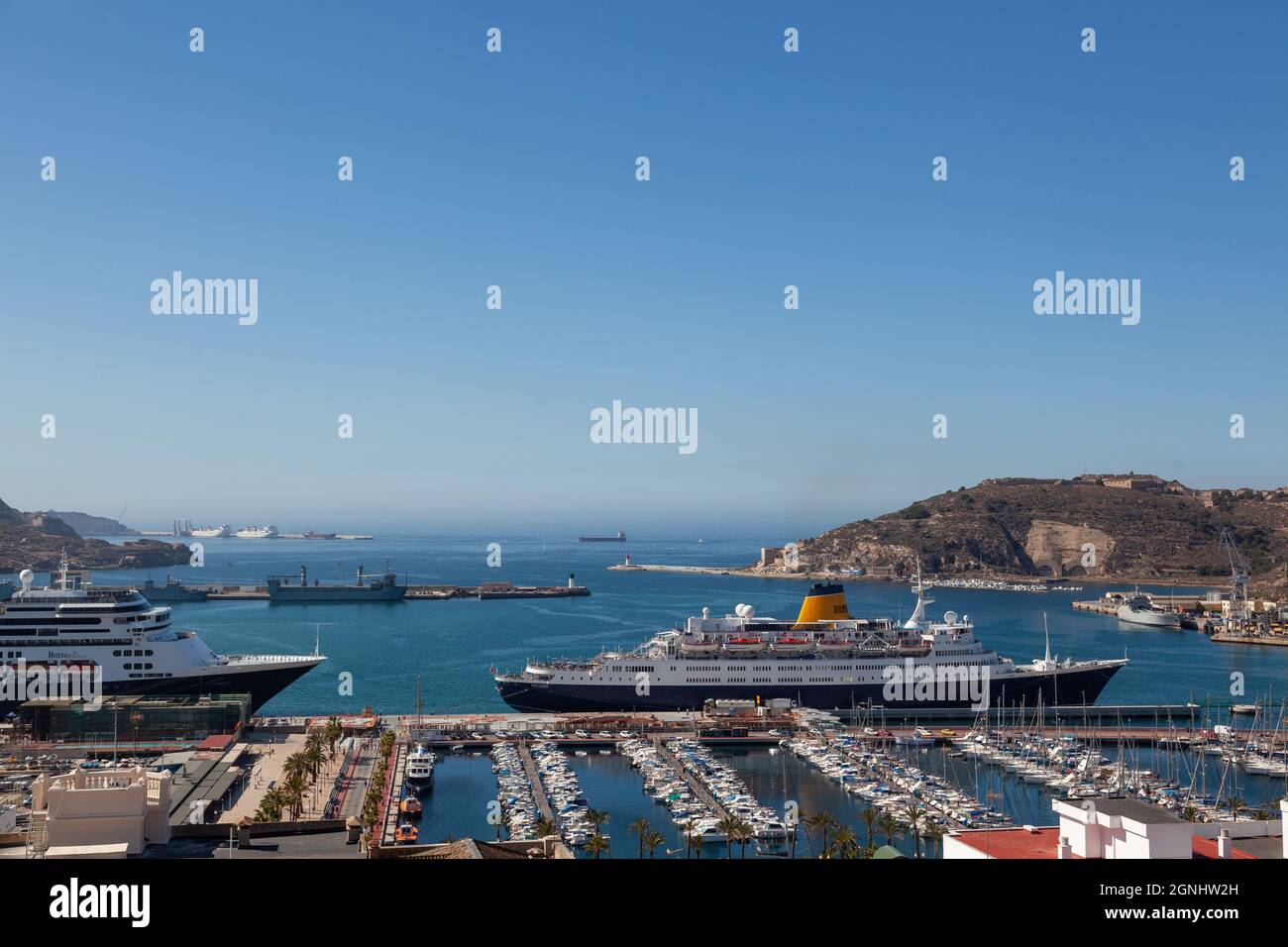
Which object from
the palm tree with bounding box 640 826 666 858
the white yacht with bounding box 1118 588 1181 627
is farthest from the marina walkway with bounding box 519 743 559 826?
the white yacht with bounding box 1118 588 1181 627

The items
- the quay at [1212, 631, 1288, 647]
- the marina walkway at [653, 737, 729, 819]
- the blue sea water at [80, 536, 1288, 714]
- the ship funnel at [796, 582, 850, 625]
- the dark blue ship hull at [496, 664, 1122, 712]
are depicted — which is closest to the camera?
the marina walkway at [653, 737, 729, 819]

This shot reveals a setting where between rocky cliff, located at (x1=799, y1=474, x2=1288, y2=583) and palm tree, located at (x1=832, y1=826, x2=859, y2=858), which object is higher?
rocky cliff, located at (x1=799, y1=474, x2=1288, y2=583)

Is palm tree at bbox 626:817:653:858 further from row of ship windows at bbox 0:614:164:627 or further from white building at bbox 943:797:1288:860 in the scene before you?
row of ship windows at bbox 0:614:164:627

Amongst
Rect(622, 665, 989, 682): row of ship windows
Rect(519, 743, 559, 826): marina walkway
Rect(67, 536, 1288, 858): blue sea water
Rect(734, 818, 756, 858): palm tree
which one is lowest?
Rect(67, 536, 1288, 858): blue sea water

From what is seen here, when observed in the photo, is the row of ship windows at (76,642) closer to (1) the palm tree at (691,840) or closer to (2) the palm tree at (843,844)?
(1) the palm tree at (691,840)

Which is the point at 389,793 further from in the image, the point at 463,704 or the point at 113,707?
the point at 463,704

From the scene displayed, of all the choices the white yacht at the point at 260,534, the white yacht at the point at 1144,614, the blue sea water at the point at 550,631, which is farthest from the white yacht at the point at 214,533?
the white yacht at the point at 1144,614

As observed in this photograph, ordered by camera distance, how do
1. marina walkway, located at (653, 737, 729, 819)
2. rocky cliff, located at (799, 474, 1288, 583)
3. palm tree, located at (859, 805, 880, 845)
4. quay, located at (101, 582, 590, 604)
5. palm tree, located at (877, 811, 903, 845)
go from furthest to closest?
rocky cliff, located at (799, 474, 1288, 583)
quay, located at (101, 582, 590, 604)
marina walkway, located at (653, 737, 729, 819)
palm tree, located at (859, 805, 880, 845)
palm tree, located at (877, 811, 903, 845)
